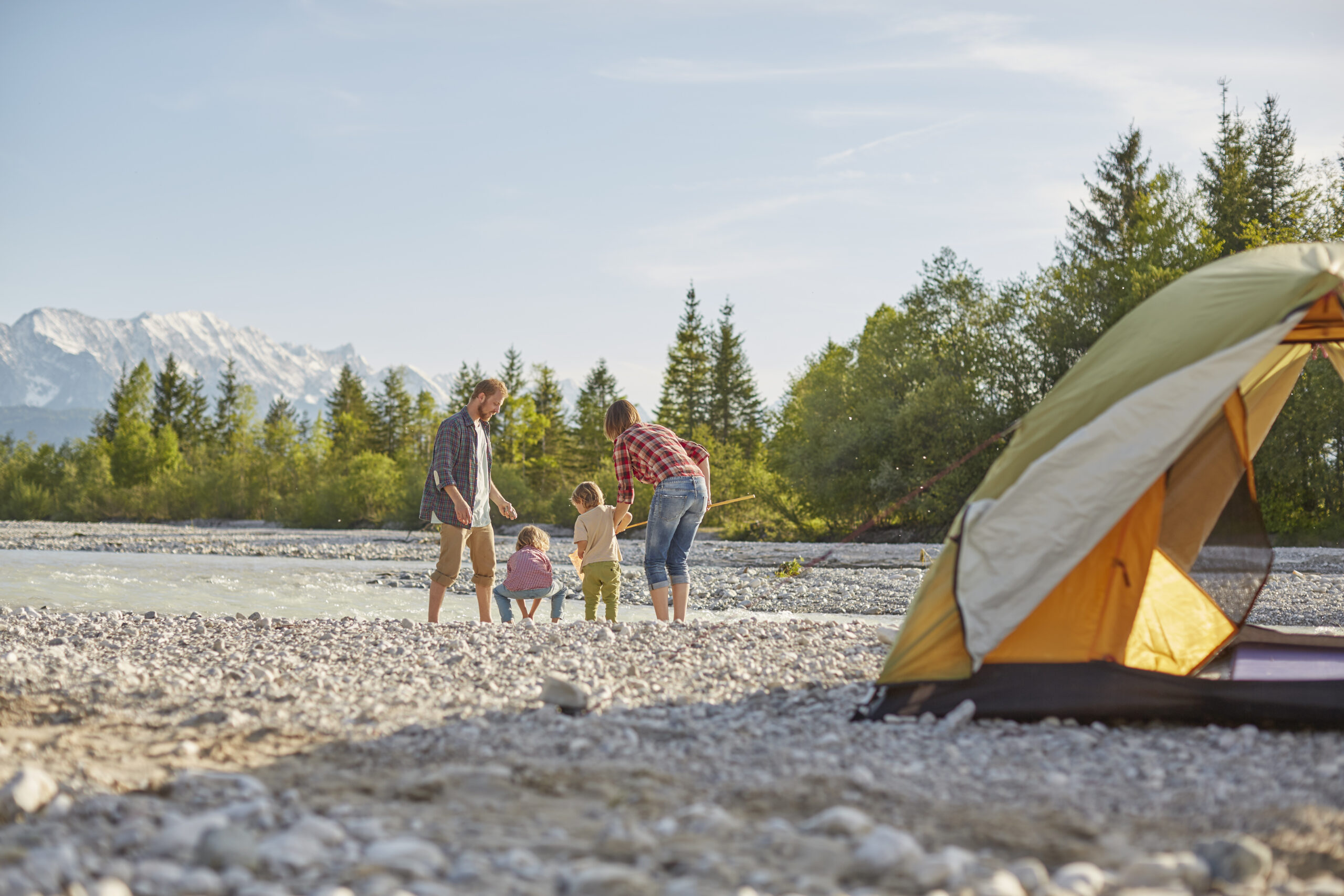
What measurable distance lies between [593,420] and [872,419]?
31114 millimetres

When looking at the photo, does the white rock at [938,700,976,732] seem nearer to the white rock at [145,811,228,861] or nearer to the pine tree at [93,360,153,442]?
the white rock at [145,811,228,861]

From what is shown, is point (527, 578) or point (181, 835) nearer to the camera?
point (181, 835)

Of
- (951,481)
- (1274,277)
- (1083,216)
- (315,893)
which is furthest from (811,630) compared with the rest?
(1083,216)

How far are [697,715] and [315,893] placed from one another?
2.53 m

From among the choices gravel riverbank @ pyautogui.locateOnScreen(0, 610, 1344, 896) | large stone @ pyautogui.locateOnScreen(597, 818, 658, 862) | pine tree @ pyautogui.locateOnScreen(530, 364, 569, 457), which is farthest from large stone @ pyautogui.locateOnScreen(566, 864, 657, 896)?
pine tree @ pyautogui.locateOnScreen(530, 364, 569, 457)

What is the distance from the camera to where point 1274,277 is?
4773mm

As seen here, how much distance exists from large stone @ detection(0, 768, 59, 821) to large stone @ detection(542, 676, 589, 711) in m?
2.22

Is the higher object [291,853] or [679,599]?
[679,599]

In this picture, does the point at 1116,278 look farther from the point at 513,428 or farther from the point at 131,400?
the point at 131,400

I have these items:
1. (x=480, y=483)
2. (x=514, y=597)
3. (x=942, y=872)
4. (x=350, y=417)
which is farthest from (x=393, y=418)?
(x=942, y=872)

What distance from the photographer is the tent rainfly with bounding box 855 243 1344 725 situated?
4.56 meters

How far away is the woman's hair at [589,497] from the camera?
8852 mm

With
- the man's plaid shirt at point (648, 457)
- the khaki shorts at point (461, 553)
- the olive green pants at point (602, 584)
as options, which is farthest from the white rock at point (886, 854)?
the olive green pants at point (602, 584)

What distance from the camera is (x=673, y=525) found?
25.3 ft
